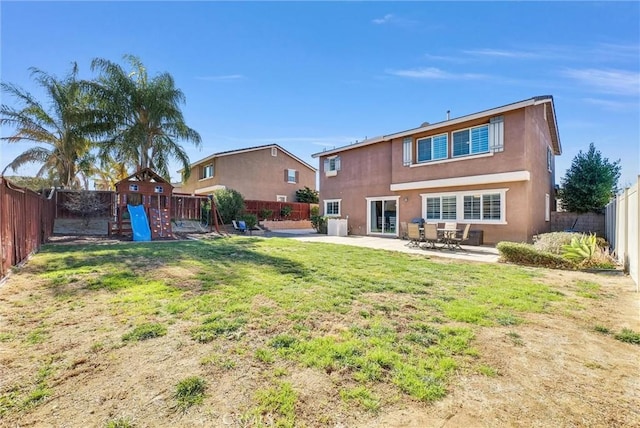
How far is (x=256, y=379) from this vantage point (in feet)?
8.88

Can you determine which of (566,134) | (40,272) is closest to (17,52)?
(40,272)

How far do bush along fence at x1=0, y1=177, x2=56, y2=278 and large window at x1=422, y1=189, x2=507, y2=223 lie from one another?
15.9 meters

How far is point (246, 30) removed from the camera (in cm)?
1253

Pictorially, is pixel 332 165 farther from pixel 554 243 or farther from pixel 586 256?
pixel 586 256

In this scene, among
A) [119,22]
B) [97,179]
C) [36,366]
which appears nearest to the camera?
[36,366]

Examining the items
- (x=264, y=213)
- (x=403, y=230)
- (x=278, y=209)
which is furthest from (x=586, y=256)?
(x=278, y=209)

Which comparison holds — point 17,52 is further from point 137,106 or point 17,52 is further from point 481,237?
point 481,237

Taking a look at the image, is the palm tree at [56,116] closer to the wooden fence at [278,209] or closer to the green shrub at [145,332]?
the wooden fence at [278,209]

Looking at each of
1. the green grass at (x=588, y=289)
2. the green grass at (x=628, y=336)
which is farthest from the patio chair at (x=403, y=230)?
the green grass at (x=628, y=336)

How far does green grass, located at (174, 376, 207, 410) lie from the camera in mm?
2357

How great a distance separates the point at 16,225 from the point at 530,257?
1383 cm

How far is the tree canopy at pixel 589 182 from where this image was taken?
52.0 ft

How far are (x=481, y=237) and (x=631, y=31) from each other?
8722 millimetres

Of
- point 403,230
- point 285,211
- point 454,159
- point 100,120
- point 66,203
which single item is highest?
point 100,120
